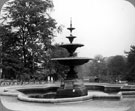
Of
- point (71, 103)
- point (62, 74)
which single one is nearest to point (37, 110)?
point (71, 103)

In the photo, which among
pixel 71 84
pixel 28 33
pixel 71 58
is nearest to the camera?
pixel 71 58

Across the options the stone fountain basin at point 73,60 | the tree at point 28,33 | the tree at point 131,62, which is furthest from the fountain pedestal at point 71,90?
the tree at point 131,62

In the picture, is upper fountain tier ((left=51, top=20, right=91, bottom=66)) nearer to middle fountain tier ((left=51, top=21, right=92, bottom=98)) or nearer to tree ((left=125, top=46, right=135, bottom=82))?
middle fountain tier ((left=51, top=21, right=92, bottom=98))

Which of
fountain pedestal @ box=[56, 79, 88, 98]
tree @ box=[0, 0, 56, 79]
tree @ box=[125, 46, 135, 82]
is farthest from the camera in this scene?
tree @ box=[0, 0, 56, 79]

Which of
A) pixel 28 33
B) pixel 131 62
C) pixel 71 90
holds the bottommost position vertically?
pixel 71 90

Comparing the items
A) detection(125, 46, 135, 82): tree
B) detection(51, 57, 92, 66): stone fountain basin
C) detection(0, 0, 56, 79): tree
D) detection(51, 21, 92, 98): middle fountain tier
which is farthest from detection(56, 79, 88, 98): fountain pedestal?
detection(125, 46, 135, 82): tree

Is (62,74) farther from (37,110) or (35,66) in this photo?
(37,110)

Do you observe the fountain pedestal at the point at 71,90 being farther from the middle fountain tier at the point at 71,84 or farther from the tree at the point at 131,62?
the tree at the point at 131,62

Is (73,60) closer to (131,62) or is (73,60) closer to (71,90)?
(71,90)

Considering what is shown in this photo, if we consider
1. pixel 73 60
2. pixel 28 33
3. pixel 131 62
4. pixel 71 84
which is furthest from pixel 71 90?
pixel 28 33

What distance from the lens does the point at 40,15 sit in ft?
49.2

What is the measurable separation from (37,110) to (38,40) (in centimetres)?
873

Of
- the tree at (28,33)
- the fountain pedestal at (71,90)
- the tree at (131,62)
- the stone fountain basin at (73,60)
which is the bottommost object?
the fountain pedestal at (71,90)

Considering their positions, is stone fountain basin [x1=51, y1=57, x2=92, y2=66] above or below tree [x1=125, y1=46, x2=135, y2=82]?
above
